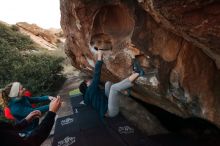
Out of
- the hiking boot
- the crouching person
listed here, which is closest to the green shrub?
the hiking boot

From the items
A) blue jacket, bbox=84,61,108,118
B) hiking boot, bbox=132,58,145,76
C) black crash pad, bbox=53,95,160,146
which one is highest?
hiking boot, bbox=132,58,145,76

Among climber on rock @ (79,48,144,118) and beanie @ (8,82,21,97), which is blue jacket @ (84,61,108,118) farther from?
beanie @ (8,82,21,97)

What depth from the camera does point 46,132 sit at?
10.0 feet

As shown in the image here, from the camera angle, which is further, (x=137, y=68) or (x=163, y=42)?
(x=137, y=68)

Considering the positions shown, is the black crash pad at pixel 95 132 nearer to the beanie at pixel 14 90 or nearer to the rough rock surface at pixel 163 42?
the rough rock surface at pixel 163 42

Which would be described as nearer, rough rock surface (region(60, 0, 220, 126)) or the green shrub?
rough rock surface (region(60, 0, 220, 126))

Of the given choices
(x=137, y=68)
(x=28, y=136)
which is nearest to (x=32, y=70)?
(x=137, y=68)

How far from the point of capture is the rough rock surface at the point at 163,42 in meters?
3.56

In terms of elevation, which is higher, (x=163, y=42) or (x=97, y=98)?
(x=163, y=42)

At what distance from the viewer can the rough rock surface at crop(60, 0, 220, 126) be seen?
3.56 metres

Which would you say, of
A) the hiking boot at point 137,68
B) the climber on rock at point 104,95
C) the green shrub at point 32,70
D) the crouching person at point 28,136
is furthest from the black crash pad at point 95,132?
the green shrub at point 32,70

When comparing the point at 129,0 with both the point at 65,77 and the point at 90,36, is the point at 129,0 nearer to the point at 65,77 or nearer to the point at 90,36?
the point at 90,36

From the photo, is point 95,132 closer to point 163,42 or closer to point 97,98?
point 97,98

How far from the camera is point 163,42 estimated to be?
530 centimetres
